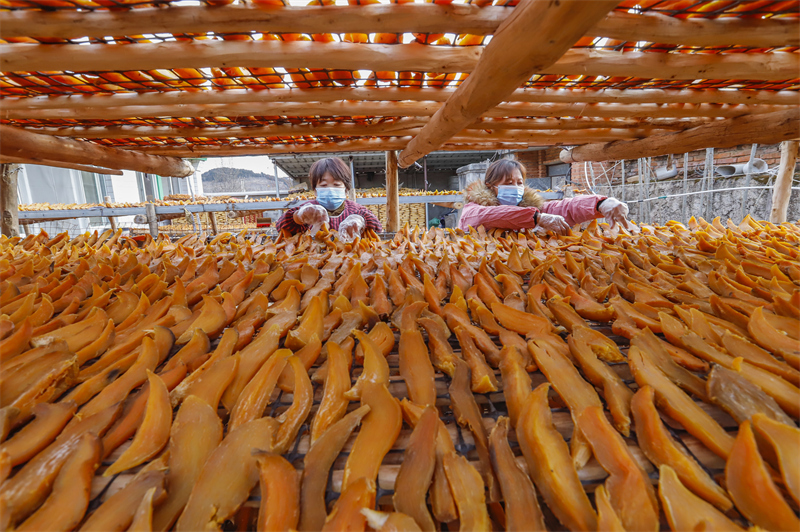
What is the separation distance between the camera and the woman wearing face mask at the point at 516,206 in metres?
2.43

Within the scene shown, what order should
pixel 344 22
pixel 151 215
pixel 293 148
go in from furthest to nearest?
1. pixel 151 215
2. pixel 293 148
3. pixel 344 22

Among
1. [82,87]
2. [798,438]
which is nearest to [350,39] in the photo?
[82,87]

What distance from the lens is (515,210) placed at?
2502 millimetres

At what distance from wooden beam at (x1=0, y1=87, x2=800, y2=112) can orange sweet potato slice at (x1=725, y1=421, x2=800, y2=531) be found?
5.48 feet

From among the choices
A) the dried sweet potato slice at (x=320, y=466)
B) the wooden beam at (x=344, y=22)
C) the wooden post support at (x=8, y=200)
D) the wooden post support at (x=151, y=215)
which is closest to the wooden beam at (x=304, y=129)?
the wooden beam at (x=344, y=22)

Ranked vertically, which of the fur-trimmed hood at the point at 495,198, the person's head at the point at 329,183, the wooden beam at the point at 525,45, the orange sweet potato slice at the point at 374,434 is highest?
the wooden beam at the point at 525,45

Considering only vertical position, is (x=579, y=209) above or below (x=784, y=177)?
below

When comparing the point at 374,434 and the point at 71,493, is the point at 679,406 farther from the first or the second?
the point at 71,493

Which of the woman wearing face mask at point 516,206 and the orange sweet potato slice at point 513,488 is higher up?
the woman wearing face mask at point 516,206

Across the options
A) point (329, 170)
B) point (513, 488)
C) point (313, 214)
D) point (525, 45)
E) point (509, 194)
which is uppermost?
point (525, 45)

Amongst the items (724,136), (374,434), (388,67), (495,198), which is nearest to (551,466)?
(374,434)

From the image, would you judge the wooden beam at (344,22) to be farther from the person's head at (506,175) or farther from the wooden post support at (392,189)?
the wooden post support at (392,189)

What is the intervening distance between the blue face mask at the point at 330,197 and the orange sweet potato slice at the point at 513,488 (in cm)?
245

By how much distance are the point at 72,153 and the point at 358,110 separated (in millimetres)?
2118
